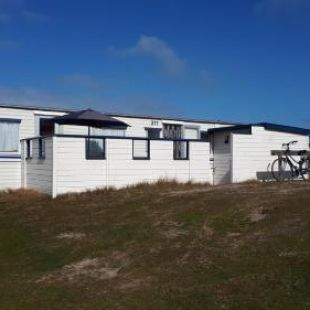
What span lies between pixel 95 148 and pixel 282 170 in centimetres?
712

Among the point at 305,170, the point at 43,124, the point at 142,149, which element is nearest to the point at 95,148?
the point at 142,149

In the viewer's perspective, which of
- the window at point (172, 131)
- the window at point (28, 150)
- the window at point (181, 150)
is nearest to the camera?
the window at point (28, 150)

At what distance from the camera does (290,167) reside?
18266mm

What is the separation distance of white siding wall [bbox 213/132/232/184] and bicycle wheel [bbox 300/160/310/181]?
8.81ft

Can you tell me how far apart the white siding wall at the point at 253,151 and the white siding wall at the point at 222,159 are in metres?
0.34

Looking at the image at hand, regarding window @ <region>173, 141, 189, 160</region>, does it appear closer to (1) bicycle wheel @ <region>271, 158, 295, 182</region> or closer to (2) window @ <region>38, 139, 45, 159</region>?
(1) bicycle wheel @ <region>271, 158, 295, 182</region>

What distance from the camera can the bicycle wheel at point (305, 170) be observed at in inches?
715

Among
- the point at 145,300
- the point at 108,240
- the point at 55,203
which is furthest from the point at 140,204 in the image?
the point at 145,300

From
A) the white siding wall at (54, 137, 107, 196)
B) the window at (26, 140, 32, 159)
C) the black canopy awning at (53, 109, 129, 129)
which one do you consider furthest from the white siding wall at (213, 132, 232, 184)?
the window at (26, 140, 32, 159)

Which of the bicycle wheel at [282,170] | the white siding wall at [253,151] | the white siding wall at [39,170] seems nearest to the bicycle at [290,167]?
the bicycle wheel at [282,170]

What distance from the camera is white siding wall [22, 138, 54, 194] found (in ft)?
48.9

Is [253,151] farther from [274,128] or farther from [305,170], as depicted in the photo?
[305,170]

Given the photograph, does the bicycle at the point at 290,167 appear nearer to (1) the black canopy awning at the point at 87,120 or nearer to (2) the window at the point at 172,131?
(2) the window at the point at 172,131

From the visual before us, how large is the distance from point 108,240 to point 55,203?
5.30 meters
